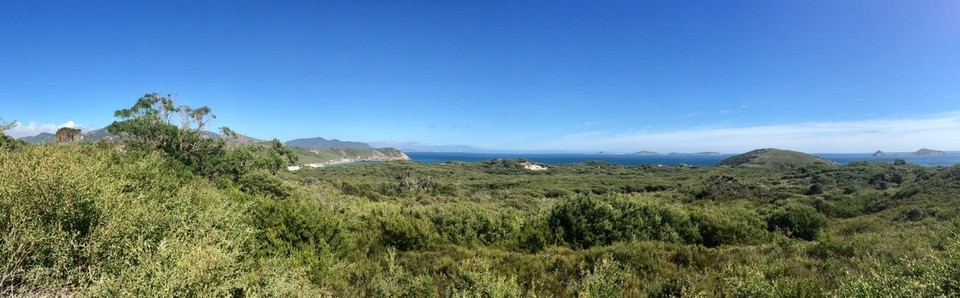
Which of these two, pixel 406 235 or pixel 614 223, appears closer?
pixel 406 235

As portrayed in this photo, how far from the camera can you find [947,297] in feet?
17.0

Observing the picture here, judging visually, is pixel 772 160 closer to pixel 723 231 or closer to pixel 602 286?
pixel 723 231

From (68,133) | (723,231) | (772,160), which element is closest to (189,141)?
(68,133)

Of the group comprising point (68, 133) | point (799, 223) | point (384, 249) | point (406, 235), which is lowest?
point (799, 223)

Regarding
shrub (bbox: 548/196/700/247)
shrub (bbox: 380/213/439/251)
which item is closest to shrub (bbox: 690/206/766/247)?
shrub (bbox: 548/196/700/247)

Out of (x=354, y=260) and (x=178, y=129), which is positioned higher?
(x=178, y=129)

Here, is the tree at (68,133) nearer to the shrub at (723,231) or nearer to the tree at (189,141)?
the tree at (189,141)

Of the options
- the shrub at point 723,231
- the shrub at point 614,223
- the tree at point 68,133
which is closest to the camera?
the shrub at point 614,223

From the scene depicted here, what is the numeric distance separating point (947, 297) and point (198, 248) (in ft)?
37.2

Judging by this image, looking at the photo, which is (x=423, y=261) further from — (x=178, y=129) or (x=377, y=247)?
(x=178, y=129)

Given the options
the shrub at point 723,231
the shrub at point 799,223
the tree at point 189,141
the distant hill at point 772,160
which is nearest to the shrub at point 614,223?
the shrub at point 723,231

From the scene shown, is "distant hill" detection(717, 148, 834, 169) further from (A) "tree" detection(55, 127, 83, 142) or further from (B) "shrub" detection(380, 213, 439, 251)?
(A) "tree" detection(55, 127, 83, 142)

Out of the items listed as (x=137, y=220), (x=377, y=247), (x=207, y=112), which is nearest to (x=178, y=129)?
(x=207, y=112)

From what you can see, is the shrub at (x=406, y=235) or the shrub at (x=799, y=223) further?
the shrub at (x=799, y=223)
